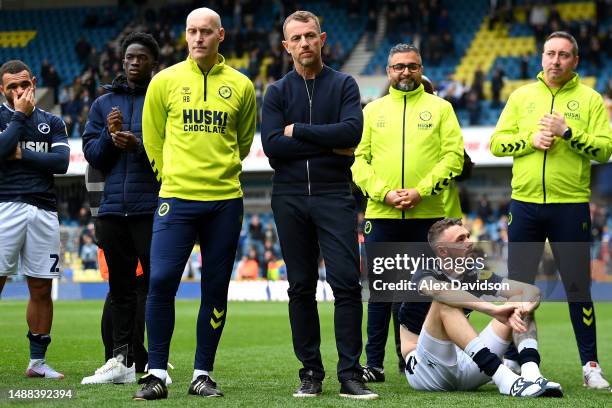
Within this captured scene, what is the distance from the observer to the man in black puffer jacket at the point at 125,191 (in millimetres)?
6770

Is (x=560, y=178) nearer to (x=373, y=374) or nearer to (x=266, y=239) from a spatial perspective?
(x=373, y=374)

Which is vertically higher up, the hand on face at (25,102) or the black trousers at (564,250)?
the hand on face at (25,102)

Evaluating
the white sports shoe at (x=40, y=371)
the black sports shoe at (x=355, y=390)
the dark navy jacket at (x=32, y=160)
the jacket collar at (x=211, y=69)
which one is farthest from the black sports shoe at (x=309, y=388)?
the dark navy jacket at (x=32, y=160)

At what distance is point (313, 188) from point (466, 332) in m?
1.21

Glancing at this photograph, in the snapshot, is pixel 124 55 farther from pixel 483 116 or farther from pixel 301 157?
pixel 483 116

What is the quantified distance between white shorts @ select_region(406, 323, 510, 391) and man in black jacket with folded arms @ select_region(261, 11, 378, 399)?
21.4 inches

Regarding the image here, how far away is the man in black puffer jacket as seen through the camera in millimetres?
6770

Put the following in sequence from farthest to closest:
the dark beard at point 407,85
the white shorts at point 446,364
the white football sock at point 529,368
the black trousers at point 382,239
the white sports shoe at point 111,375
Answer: the dark beard at point 407,85
the black trousers at point 382,239
the white sports shoe at point 111,375
the white shorts at point 446,364
the white football sock at point 529,368

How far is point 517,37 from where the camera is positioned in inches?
1205

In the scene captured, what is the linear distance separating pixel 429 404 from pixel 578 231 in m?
2.05

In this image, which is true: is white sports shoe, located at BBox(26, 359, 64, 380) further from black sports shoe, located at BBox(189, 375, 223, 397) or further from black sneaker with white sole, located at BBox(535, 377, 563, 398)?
black sneaker with white sole, located at BBox(535, 377, 563, 398)

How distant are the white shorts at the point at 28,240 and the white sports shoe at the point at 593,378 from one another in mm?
3638

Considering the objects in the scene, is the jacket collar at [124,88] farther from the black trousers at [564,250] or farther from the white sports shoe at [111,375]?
the black trousers at [564,250]

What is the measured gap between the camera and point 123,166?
22.5ft
